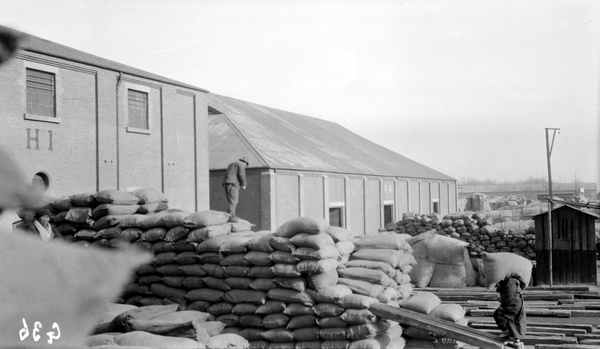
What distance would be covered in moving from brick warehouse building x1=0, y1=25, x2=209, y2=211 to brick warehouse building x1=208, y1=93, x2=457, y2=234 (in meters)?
2.24

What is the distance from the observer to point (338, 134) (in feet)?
131

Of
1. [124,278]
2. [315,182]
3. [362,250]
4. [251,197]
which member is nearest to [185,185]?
[251,197]

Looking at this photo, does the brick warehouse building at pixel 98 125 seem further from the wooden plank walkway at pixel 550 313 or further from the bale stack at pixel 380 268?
the wooden plank walkway at pixel 550 313

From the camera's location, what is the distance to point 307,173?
24.8 meters

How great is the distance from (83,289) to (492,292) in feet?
44.5

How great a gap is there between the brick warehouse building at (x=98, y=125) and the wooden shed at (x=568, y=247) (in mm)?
12245

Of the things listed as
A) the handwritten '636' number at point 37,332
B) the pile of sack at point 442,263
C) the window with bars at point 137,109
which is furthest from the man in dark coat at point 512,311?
the window with bars at point 137,109

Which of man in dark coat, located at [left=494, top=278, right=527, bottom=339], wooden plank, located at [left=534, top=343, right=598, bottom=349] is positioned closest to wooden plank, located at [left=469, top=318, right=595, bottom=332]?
wooden plank, located at [left=534, top=343, right=598, bottom=349]

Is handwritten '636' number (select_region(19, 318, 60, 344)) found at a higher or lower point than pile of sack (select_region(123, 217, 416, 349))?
higher

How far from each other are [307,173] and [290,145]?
12.0 feet

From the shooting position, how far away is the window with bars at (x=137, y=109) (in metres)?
18.8

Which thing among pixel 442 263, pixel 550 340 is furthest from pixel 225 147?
pixel 550 340

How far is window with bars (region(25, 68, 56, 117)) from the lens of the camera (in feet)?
49.8

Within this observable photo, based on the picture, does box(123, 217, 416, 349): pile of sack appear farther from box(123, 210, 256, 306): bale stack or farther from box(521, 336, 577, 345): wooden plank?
box(521, 336, 577, 345): wooden plank
